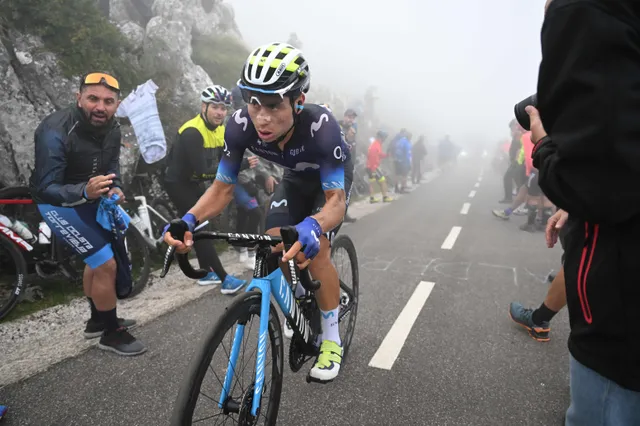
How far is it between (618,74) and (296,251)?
1.31 m

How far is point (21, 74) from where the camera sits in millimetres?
5941

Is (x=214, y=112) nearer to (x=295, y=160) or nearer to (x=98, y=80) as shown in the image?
(x=98, y=80)

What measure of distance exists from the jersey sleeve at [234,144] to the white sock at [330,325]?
1188 mm

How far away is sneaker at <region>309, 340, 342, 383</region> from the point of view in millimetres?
2736

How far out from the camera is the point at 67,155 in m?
3.33

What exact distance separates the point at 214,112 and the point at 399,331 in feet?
11.1

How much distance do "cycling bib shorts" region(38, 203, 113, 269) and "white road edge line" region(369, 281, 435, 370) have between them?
8.39ft

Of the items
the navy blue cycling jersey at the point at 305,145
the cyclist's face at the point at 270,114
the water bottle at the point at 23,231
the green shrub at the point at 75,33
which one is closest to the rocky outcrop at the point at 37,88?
the green shrub at the point at 75,33

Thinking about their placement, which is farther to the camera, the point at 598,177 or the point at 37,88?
the point at 37,88

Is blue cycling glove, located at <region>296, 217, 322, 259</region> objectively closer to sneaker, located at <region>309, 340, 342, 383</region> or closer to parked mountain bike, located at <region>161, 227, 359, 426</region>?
parked mountain bike, located at <region>161, 227, 359, 426</region>

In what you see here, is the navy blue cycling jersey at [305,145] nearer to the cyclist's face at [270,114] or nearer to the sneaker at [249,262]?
the cyclist's face at [270,114]

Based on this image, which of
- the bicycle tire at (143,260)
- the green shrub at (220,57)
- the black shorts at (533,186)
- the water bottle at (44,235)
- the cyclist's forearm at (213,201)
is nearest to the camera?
the cyclist's forearm at (213,201)

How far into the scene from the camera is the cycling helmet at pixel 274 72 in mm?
2289

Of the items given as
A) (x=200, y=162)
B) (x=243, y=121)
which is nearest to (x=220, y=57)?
(x=200, y=162)
